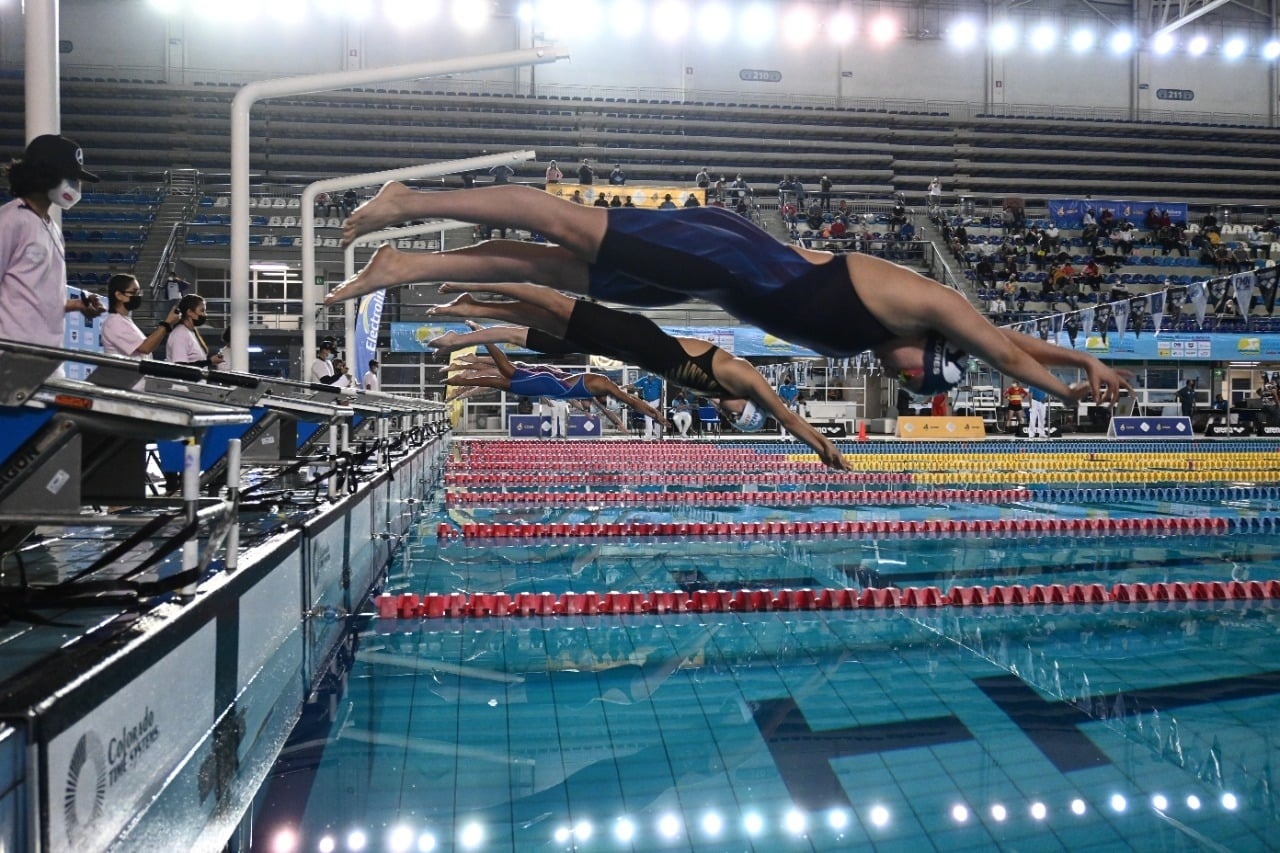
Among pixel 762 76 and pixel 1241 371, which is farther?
pixel 762 76

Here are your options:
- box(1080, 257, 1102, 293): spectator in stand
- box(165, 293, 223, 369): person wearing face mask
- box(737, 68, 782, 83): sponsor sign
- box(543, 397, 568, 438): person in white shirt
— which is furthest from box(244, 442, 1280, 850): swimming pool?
box(737, 68, 782, 83): sponsor sign

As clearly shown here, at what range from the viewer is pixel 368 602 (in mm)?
5492

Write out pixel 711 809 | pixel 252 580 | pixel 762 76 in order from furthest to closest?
pixel 762 76 < pixel 252 580 < pixel 711 809

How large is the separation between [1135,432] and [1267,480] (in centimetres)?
740

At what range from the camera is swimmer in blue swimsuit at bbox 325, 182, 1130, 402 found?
287cm

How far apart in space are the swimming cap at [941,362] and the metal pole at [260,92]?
3.37m

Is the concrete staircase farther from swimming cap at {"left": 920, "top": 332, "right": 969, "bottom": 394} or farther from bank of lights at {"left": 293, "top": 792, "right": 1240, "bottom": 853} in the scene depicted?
swimming cap at {"left": 920, "top": 332, "right": 969, "bottom": 394}

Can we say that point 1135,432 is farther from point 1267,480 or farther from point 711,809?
point 711,809

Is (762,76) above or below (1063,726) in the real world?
above

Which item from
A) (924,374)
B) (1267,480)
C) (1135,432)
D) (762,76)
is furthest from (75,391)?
(762,76)

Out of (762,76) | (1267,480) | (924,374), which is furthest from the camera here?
(762,76)

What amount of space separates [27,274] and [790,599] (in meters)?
3.78

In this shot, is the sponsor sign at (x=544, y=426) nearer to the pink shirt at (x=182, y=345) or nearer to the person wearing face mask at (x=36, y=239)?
the pink shirt at (x=182, y=345)

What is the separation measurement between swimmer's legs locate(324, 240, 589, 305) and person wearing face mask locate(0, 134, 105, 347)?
4.38 feet
